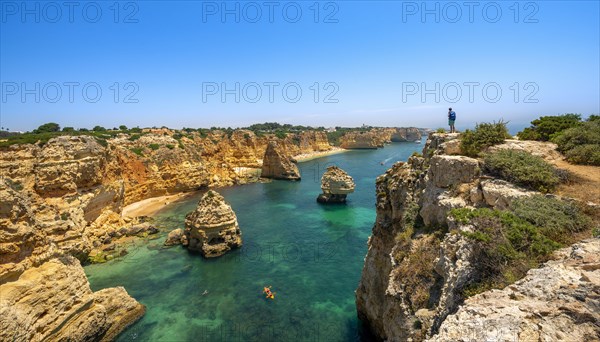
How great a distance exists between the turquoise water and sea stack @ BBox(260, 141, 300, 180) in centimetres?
2732

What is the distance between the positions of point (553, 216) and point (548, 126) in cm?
882

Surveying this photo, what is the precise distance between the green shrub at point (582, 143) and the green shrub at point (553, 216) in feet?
15.3

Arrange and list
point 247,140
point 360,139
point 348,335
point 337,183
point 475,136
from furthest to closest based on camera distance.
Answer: point 360,139
point 247,140
point 337,183
point 348,335
point 475,136

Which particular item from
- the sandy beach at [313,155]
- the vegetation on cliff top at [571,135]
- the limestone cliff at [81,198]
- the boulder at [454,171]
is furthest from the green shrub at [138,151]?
the sandy beach at [313,155]

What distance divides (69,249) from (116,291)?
634cm

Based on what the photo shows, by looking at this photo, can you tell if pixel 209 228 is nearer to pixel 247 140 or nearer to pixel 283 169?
pixel 283 169

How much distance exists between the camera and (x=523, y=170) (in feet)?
31.5

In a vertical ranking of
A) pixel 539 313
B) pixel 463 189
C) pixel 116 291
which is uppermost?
pixel 463 189

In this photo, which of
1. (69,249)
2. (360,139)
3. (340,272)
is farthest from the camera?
(360,139)

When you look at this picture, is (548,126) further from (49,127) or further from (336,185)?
(49,127)

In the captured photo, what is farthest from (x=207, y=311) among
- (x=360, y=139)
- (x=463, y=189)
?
(x=360, y=139)

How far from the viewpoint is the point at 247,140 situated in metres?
82.1

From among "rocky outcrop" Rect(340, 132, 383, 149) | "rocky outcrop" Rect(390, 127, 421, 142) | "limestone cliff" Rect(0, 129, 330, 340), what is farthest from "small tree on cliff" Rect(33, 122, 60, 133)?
"rocky outcrop" Rect(390, 127, 421, 142)

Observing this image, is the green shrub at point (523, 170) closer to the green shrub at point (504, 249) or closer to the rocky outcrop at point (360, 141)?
the green shrub at point (504, 249)
